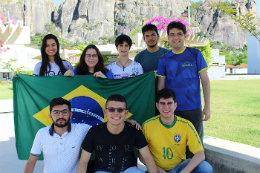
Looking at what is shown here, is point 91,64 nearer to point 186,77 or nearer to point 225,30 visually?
point 186,77

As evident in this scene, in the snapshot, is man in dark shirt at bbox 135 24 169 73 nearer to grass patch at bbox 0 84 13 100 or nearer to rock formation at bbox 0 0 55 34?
grass patch at bbox 0 84 13 100

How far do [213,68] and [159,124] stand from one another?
75.4 ft

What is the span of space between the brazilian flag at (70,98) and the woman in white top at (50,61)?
0.43 feet

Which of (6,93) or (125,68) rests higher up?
(125,68)

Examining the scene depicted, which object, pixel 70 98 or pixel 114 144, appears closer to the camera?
pixel 114 144

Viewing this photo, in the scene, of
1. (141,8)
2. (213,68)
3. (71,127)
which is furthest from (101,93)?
(141,8)

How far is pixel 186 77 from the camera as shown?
293 cm

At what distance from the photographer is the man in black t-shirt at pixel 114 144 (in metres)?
2.47

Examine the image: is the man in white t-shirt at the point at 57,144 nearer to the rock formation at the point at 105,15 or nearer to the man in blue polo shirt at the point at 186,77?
the man in blue polo shirt at the point at 186,77

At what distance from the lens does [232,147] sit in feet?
10.9

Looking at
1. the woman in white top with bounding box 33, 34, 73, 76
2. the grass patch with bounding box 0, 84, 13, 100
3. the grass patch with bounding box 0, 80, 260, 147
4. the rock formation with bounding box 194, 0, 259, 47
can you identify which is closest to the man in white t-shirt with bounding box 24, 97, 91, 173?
the woman in white top with bounding box 33, 34, 73, 76

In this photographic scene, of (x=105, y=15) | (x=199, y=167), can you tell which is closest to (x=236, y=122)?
(x=199, y=167)

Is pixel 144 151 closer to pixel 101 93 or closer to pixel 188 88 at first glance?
pixel 188 88

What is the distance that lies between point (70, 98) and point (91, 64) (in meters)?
0.61
